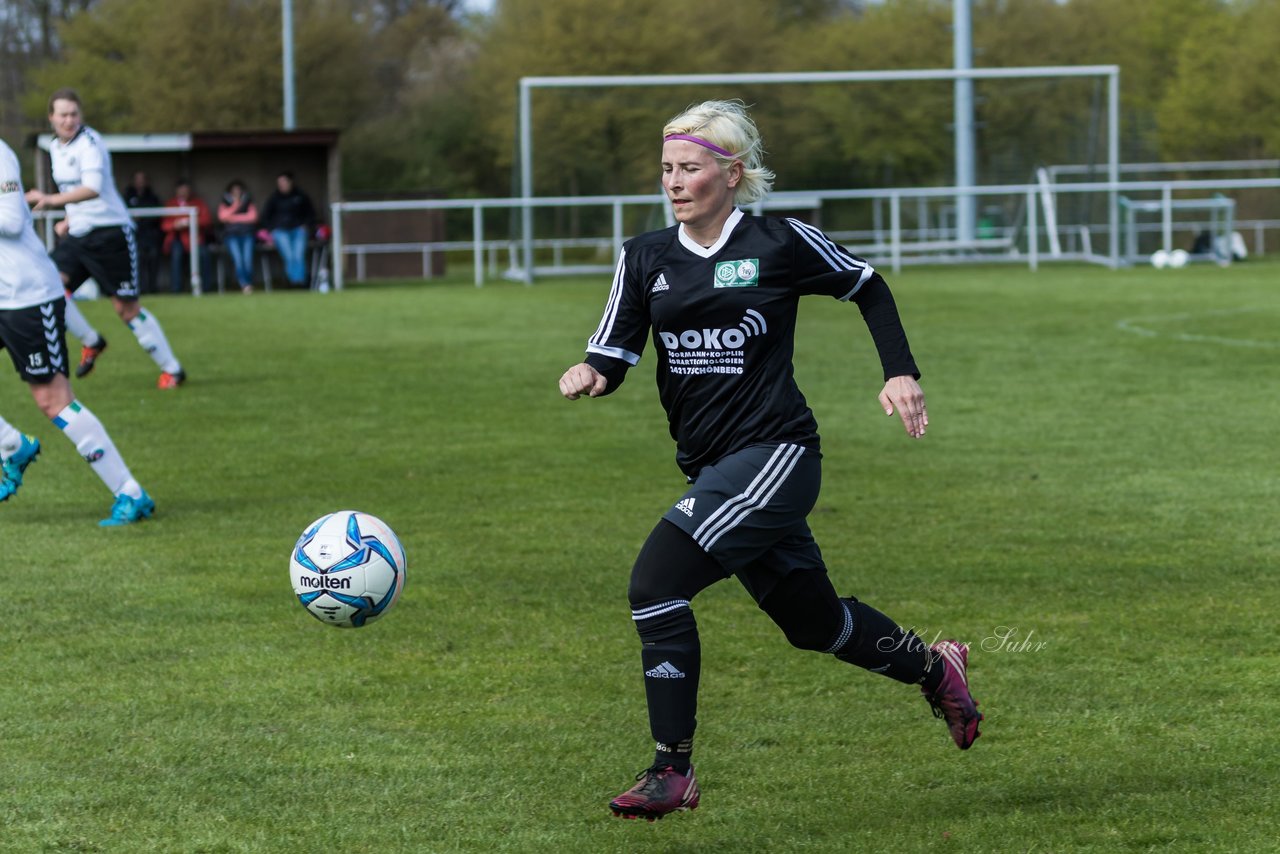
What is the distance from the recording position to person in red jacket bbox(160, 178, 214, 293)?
25812mm

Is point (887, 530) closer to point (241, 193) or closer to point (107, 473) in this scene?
point (107, 473)

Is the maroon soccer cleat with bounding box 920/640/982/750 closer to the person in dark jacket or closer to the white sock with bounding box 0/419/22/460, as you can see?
Answer: the white sock with bounding box 0/419/22/460

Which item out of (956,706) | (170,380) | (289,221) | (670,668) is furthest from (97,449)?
(289,221)

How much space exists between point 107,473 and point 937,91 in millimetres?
21949

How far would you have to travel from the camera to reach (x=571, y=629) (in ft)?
20.3

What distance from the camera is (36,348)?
8.09 m

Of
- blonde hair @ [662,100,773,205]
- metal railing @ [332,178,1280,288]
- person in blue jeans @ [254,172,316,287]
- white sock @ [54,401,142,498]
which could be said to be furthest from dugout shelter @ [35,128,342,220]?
blonde hair @ [662,100,773,205]

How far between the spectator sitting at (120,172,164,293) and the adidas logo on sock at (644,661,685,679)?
2296 cm

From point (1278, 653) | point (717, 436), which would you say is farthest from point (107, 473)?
point (1278, 653)

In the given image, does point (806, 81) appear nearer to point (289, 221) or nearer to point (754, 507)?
point (289, 221)

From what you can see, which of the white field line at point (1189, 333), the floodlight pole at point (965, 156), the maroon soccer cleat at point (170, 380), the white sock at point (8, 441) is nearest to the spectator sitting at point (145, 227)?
the floodlight pole at point (965, 156)

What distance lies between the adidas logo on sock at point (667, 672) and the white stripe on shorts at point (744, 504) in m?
0.31

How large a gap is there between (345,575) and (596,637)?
3.99 ft

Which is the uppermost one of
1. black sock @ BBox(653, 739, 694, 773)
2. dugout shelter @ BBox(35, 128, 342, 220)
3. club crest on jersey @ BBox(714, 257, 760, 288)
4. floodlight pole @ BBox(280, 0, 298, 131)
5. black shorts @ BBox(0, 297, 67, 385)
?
floodlight pole @ BBox(280, 0, 298, 131)
